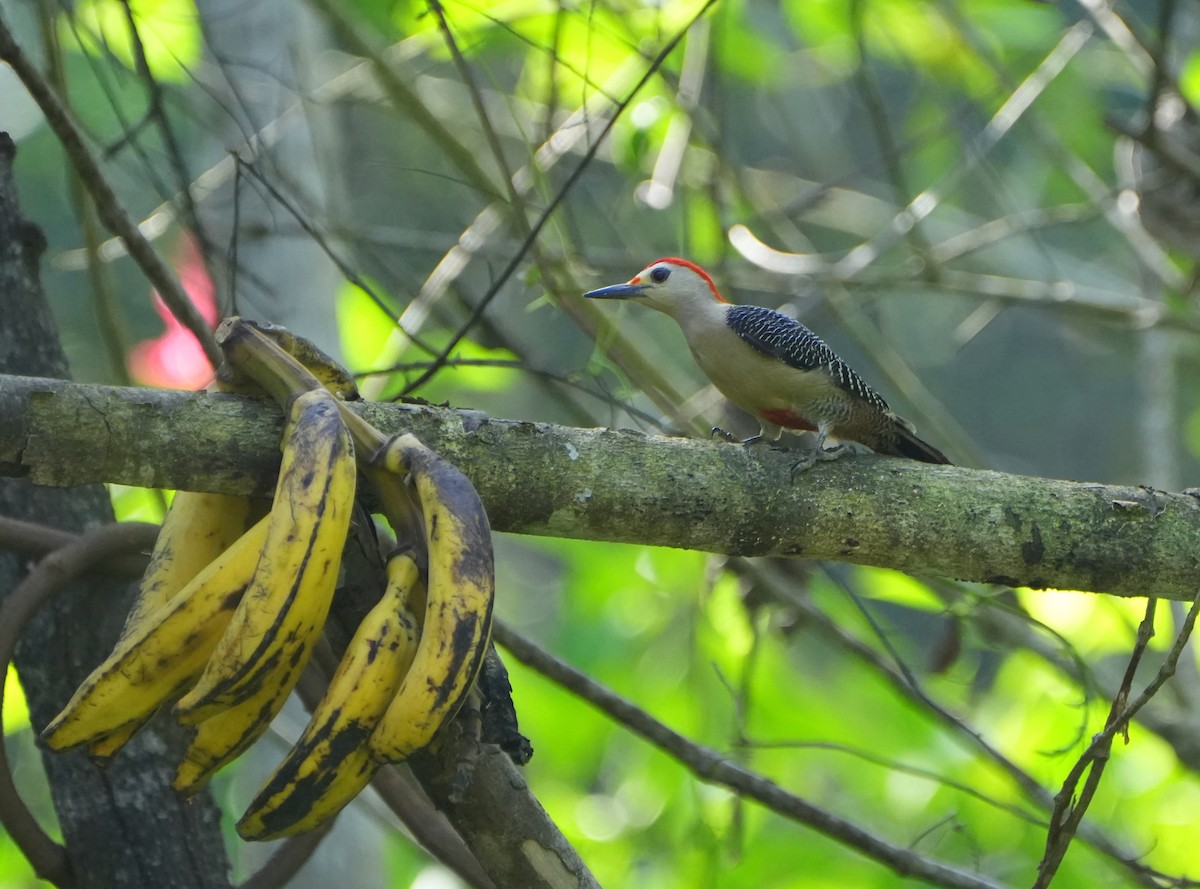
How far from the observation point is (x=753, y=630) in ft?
12.2

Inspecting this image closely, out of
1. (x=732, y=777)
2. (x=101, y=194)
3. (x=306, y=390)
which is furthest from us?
(x=732, y=777)

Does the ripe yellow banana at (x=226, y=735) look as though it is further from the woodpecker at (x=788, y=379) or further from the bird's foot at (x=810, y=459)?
the woodpecker at (x=788, y=379)

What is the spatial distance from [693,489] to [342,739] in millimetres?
838

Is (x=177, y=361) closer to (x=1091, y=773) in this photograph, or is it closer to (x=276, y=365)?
(x=276, y=365)

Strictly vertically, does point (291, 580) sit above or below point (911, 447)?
below

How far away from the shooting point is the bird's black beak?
3585mm

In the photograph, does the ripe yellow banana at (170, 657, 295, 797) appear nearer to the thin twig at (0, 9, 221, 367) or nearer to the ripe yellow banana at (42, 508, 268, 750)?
the ripe yellow banana at (42, 508, 268, 750)

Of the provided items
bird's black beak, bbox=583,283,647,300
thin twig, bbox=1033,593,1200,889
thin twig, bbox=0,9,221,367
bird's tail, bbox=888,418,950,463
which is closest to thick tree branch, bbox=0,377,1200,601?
thin twig, bbox=1033,593,1200,889

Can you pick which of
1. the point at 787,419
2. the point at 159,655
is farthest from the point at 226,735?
the point at 787,419

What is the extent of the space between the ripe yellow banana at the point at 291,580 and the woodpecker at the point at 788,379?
1926 millimetres

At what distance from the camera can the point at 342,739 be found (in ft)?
4.79

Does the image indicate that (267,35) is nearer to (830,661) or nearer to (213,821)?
(213,821)

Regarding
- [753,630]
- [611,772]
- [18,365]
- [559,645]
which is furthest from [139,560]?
[611,772]

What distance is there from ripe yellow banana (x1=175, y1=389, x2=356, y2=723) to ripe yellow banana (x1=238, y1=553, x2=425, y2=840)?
2.8 inches
